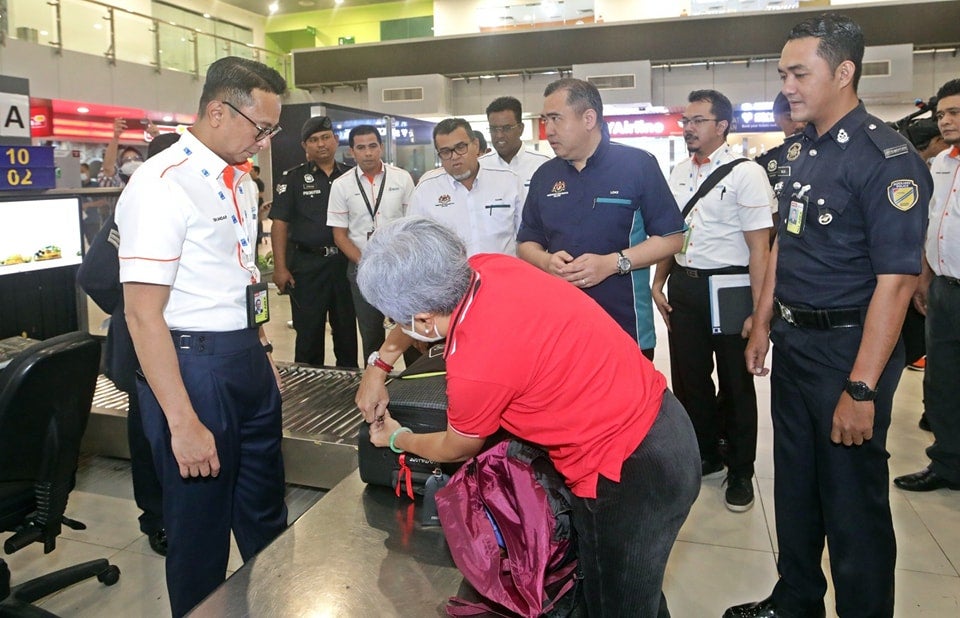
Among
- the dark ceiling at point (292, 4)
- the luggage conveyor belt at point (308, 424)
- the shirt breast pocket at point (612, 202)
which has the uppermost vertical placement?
the dark ceiling at point (292, 4)

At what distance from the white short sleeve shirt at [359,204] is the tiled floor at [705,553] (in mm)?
1753

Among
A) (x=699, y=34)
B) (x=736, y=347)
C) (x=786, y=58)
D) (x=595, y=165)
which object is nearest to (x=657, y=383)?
(x=786, y=58)

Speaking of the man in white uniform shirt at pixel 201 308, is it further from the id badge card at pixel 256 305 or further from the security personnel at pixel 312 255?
the security personnel at pixel 312 255

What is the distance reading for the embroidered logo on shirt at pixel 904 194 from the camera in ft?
5.57

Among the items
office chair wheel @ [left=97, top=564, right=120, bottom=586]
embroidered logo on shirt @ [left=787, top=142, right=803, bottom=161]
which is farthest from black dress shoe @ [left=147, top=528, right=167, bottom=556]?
embroidered logo on shirt @ [left=787, top=142, right=803, bottom=161]

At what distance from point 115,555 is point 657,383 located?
2335mm

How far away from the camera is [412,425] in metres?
1.96

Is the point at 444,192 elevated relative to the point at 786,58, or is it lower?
lower

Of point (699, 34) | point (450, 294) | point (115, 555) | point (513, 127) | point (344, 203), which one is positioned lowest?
point (115, 555)

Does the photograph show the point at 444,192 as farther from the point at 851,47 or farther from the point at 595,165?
the point at 851,47

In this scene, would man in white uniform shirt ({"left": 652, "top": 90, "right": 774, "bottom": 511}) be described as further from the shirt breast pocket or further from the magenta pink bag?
the magenta pink bag

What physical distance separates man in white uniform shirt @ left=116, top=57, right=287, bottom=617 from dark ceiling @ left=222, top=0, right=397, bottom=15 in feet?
54.8

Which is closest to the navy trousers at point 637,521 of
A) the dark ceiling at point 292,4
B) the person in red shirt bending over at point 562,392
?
the person in red shirt bending over at point 562,392

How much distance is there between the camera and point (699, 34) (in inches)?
440
